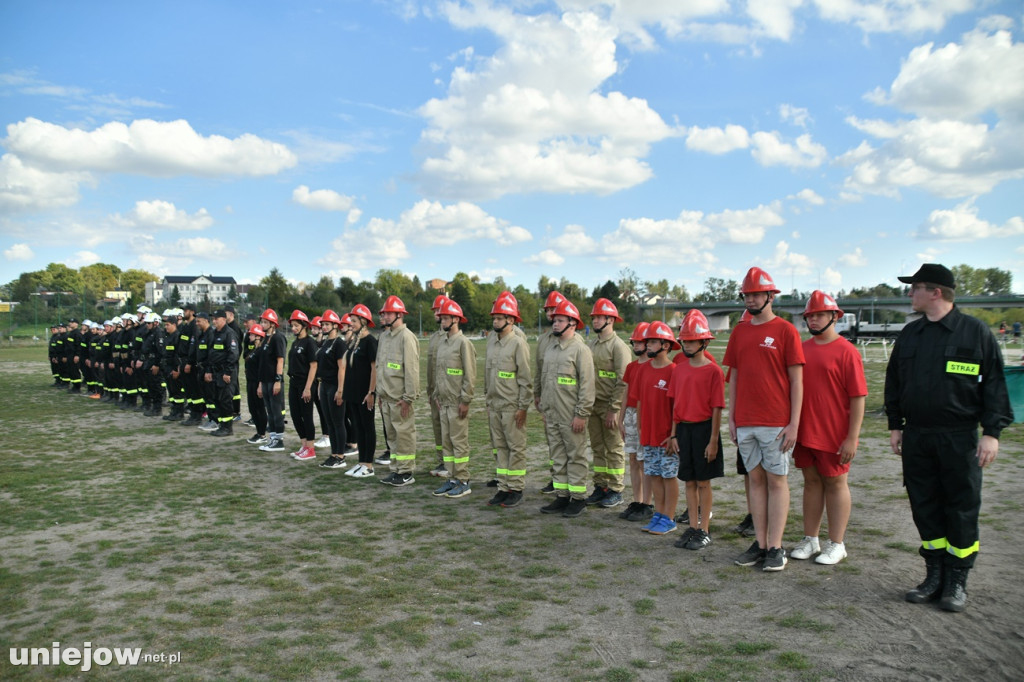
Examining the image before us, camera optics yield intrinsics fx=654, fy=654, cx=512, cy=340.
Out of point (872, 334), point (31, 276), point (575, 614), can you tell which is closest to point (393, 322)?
point (575, 614)

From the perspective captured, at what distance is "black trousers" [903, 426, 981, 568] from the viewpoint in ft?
14.6

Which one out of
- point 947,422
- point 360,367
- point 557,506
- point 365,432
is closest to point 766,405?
point 947,422

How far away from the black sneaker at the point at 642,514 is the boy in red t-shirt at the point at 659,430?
0.24m

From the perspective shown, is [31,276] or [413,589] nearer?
[413,589]

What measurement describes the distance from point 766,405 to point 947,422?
1226 mm

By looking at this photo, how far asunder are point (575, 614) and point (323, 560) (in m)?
2.38

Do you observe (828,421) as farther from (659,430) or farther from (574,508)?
(574,508)

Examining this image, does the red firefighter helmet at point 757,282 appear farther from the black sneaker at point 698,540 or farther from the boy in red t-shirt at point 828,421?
the black sneaker at point 698,540

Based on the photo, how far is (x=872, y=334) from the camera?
59625 millimetres

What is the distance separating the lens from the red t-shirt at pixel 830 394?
206 inches

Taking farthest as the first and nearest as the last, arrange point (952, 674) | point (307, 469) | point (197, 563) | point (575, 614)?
point (307, 469) → point (197, 563) → point (575, 614) → point (952, 674)

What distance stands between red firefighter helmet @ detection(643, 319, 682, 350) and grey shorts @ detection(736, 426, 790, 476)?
1.27 metres

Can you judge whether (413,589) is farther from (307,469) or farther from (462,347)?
(307,469)

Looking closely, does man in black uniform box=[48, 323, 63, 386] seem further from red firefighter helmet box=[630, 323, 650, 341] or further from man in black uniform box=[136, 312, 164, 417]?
red firefighter helmet box=[630, 323, 650, 341]
